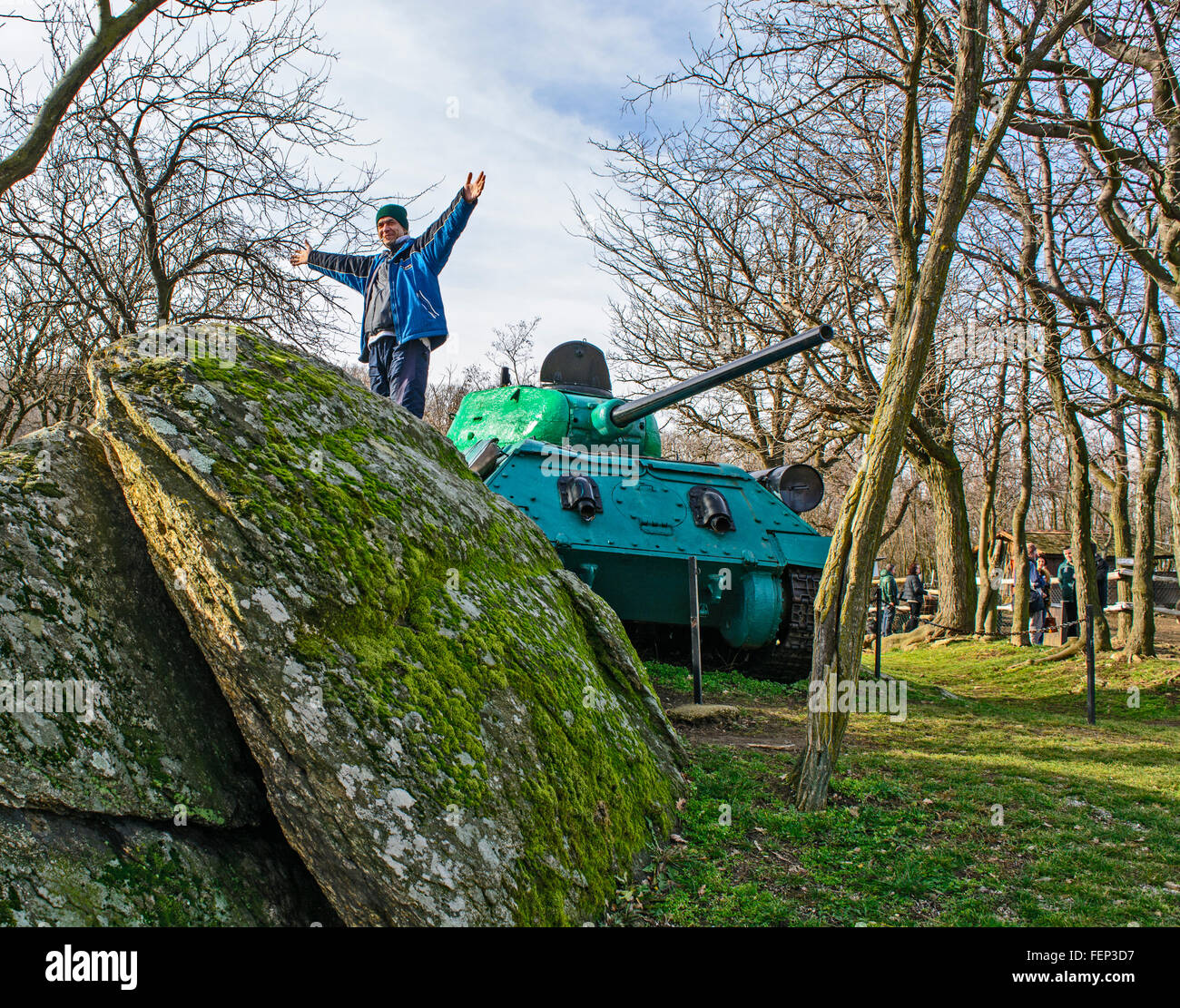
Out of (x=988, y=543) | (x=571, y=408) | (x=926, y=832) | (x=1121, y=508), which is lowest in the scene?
(x=926, y=832)

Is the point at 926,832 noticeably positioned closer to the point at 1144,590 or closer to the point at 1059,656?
the point at 1144,590

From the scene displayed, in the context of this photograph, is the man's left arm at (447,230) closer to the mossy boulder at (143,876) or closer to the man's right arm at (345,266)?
the man's right arm at (345,266)

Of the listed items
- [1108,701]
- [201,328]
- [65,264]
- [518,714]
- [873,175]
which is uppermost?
[873,175]

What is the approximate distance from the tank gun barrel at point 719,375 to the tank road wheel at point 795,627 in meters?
1.80

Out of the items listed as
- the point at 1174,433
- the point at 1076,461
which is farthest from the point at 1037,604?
the point at 1174,433

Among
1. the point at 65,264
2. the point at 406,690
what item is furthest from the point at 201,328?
the point at 65,264

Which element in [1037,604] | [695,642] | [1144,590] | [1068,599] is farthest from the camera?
[1037,604]

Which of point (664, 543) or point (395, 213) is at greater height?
point (395, 213)

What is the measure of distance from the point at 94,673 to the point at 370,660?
0.85m

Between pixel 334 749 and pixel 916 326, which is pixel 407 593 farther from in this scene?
pixel 916 326

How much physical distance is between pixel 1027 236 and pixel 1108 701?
634cm

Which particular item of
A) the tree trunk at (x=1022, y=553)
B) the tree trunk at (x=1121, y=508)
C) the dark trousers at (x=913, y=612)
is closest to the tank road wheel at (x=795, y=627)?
the tree trunk at (x=1121, y=508)

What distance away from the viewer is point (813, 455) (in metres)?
17.0

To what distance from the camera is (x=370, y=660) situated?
3.04m
